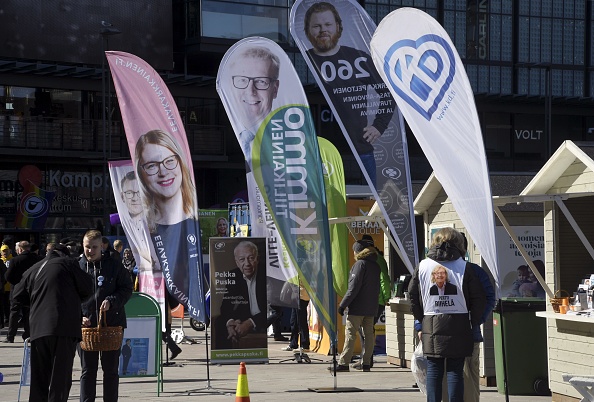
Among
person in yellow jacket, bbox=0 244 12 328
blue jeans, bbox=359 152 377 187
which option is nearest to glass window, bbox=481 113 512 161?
person in yellow jacket, bbox=0 244 12 328

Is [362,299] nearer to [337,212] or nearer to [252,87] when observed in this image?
[337,212]

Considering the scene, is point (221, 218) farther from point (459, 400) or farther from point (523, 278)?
point (459, 400)

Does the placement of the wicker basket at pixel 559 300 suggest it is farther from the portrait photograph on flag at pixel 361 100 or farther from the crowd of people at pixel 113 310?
the crowd of people at pixel 113 310

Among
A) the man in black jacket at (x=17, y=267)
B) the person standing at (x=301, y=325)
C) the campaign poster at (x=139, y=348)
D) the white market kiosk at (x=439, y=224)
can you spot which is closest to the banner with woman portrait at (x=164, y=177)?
the campaign poster at (x=139, y=348)

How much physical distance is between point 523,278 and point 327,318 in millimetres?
3364

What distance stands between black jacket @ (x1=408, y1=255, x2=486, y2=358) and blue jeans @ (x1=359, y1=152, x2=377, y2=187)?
4232 mm

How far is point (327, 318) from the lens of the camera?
41.4 ft

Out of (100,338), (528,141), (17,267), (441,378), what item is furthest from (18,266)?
(528,141)

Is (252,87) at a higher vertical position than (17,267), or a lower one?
higher

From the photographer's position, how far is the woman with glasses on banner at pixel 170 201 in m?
13.3

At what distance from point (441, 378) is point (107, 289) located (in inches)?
125

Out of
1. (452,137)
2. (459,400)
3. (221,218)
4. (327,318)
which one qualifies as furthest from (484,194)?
(221,218)

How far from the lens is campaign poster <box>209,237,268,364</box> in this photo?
616 inches

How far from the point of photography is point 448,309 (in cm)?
888
